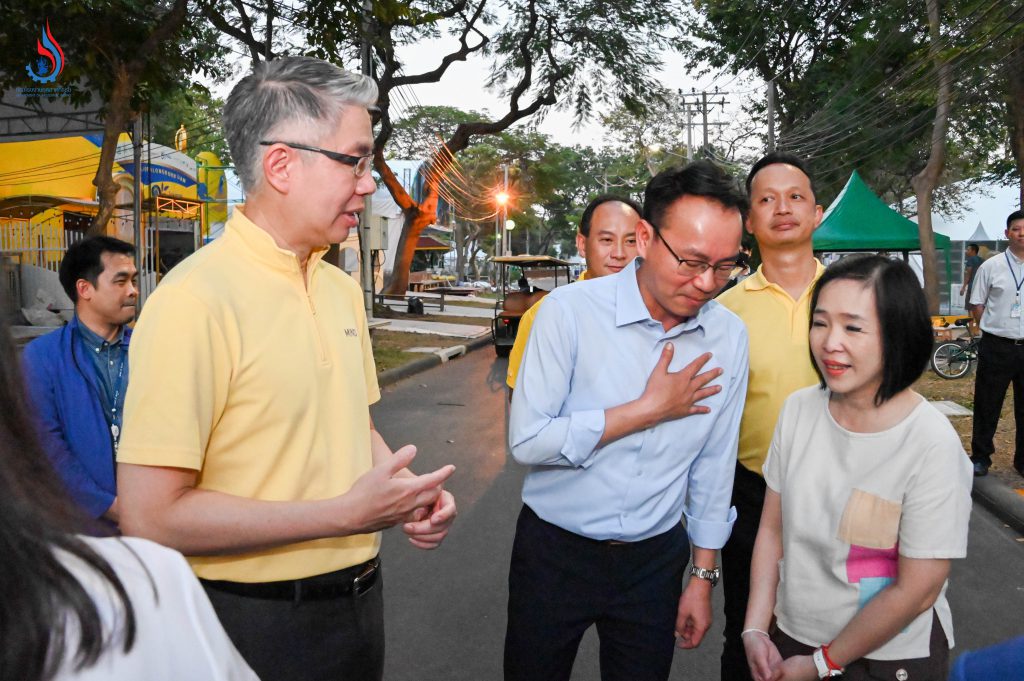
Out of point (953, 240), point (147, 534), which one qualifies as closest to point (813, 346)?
point (147, 534)

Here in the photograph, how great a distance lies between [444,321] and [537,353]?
829 inches

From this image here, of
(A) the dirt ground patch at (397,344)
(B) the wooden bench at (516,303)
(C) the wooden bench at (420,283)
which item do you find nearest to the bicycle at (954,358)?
(B) the wooden bench at (516,303)

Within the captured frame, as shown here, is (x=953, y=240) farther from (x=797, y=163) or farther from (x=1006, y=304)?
(x=797, y=163)

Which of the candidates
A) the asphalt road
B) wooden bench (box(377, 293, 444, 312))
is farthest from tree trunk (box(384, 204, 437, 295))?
the asphalt road

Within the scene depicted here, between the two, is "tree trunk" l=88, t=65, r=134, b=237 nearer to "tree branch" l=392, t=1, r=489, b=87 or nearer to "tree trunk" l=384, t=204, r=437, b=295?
"tree branch" l=392, t=1, r=489, b=87

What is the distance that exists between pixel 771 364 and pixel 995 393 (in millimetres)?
4575

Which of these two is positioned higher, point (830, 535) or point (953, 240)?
point (953, 240)

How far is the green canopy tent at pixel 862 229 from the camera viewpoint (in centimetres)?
1416

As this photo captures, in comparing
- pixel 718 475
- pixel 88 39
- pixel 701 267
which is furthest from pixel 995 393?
pixel 88 39

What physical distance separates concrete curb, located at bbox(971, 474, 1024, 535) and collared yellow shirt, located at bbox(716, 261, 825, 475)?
3747 millimetres

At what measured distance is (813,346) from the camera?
2.09 metres

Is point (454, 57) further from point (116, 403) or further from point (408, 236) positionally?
point (116, 403)

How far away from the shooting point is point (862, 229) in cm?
1440

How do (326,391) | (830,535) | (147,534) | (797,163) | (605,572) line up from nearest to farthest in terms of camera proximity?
(147,534)
(326,391)
(830,535)
(605,572)
(797,163)
